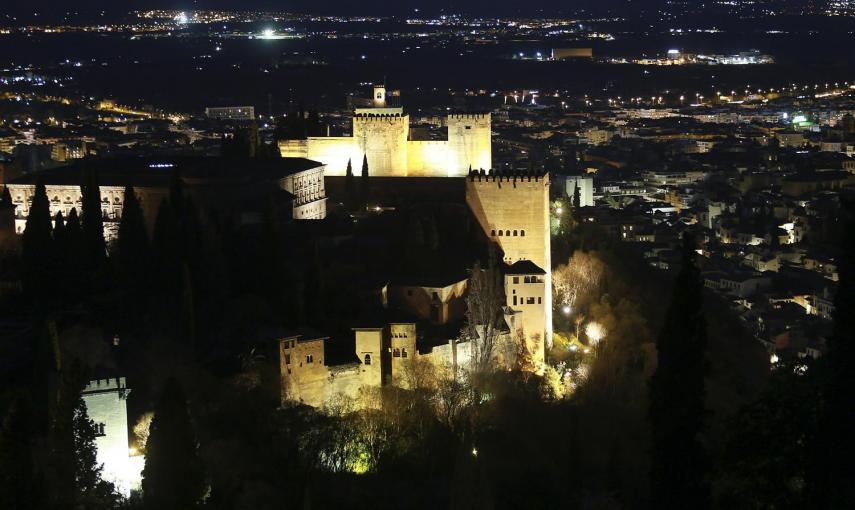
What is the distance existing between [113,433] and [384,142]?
2237 centimetres

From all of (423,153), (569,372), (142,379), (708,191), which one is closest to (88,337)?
(142,379)

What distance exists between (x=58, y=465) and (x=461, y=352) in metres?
10.5

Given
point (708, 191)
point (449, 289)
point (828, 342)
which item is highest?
point (828, 342)

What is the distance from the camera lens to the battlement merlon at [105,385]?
2511 centimetres

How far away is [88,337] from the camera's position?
1105 inches

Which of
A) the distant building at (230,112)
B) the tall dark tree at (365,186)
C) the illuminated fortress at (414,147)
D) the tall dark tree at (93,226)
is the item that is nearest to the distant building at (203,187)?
the tall dark tree at (365,186)

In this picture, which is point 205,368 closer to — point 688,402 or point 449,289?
point 449,289

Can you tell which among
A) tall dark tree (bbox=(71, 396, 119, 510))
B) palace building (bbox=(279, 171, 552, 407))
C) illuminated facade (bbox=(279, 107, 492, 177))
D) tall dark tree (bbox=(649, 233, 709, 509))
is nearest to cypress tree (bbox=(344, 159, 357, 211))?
illuminated facade (bbox=(279, 107, 492, 177))

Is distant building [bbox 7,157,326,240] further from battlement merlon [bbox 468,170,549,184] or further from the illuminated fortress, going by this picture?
battlement merlon [bbox 468,170,549,184]

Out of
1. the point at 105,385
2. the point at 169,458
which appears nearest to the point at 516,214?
the point at 105,385

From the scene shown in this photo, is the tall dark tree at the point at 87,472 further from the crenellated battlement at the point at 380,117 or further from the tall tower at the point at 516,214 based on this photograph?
the crenellated battlement at the point at 380,117

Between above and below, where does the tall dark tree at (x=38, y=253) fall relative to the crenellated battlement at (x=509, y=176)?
below

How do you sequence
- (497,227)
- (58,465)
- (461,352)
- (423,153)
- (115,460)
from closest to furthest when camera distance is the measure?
1. (58,465)
2. (115,460)
3. (461,352)
4. (497,227)
5. (423,153)

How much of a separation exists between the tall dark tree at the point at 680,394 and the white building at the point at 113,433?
9.68 metres
